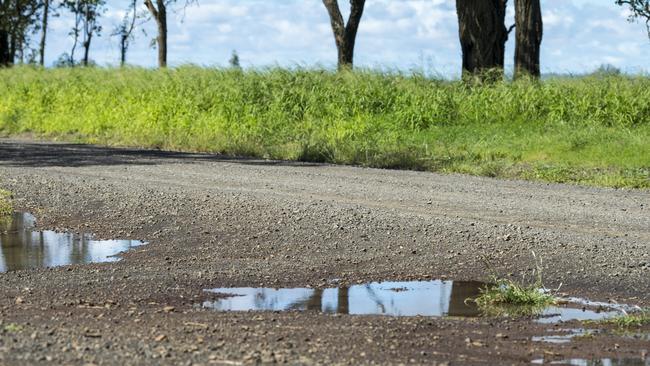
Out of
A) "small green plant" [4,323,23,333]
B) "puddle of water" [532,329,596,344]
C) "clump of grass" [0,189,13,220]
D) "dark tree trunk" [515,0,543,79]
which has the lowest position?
"puddle of water" [532,329,596,344]

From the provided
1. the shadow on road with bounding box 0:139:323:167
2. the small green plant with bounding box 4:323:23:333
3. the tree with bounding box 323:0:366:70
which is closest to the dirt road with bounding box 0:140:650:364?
Answer: the small green plant with bounding box 4:323:23:333

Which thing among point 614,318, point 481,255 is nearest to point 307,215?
point 481,255

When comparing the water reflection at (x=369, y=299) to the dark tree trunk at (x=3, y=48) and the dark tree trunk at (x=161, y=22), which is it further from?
the dark tree trunk at (x=3, y=48)

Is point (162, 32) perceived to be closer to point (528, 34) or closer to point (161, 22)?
point (161, 22)

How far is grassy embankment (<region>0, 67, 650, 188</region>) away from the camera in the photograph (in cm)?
1858

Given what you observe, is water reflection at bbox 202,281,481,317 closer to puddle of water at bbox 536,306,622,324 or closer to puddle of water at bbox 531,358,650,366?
puddle of water at bbox 536,306,622,324

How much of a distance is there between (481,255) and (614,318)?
2338 millimetres

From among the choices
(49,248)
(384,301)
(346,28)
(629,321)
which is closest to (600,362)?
(629,321)

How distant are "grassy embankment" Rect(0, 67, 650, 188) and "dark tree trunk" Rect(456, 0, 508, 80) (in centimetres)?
199

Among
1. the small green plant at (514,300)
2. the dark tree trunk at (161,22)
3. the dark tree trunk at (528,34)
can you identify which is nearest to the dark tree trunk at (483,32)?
the dark tree trunk at (528,34)

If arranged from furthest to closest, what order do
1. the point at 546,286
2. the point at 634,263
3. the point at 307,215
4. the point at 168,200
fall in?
1. the point at 168,200
2. the point at 307,215
3. the point at 634,263
4. the point at 546,286

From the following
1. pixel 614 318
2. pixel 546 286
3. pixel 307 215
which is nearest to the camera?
pixel 614 318

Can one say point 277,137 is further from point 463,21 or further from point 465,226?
point 465,226

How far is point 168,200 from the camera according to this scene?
514 inches
